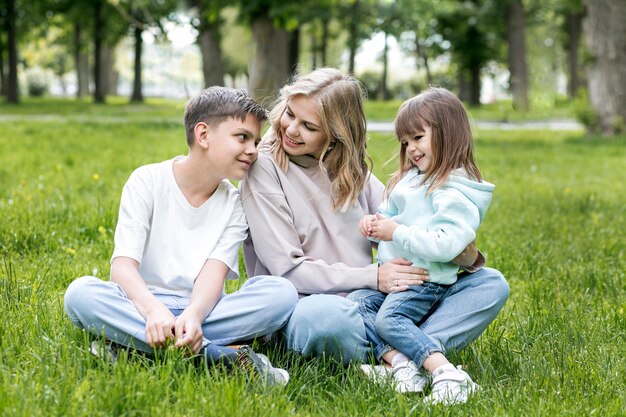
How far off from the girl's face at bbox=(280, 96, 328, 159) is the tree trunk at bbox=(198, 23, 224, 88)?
11.7 metres

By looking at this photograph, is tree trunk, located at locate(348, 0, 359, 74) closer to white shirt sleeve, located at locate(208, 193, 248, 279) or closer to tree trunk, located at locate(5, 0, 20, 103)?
tree trunk, located at locate(5, 0, 20, 103)

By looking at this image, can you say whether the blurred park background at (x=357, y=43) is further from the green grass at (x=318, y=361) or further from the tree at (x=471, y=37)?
the green grass at (x=318, y=361)

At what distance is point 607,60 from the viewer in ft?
47.9

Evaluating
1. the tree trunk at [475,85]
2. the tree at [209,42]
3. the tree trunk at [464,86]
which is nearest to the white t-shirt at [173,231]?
the tree at [209,42]

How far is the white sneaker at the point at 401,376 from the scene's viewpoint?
2.89 m

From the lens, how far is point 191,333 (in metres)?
2.84

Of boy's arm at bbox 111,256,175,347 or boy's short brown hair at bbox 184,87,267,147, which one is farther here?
boy's short brown hair at bbox 184,87,267,147

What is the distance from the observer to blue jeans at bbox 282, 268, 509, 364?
304 cm

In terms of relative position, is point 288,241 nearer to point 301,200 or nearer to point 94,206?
point 301,200

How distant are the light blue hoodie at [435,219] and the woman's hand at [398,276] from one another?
0.03 meters

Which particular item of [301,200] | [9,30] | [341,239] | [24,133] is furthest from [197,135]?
[9,30]

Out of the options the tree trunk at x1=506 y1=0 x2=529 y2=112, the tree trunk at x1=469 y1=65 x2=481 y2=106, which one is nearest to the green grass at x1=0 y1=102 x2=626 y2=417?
the tree trunk at x1=506 y1=0 x2=529 y2=112

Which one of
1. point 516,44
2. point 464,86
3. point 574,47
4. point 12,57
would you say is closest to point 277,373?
→ point 516,44

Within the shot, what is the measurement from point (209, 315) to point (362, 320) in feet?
1.92
